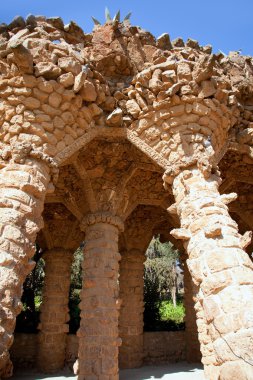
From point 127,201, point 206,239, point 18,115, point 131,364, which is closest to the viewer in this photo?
point 206,239

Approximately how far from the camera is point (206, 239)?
3.66m

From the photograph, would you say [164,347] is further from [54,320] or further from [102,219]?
[102,219]

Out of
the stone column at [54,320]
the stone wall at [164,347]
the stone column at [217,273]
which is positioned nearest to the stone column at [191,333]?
the stone wall at [164,347]

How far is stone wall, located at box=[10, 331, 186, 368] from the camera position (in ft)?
27.8

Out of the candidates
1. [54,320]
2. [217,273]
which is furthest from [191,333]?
[217,273]

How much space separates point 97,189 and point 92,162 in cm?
56

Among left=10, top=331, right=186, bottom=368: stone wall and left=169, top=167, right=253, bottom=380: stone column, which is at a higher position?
left=169, top=167, right=253, bottom=380: stone column

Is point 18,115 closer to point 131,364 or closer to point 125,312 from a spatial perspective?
point 125,312

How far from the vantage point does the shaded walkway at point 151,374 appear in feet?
22.5

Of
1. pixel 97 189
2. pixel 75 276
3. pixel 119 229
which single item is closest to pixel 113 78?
pixel 97 189

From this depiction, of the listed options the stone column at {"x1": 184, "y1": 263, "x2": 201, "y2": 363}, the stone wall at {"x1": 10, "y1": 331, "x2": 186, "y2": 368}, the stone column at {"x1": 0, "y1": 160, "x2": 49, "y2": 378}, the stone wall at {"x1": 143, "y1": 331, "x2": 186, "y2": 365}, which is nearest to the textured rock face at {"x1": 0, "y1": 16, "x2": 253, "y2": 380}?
the stone column at {"x1": 0, "y1": 160, "x2": 49, "y2": 378}

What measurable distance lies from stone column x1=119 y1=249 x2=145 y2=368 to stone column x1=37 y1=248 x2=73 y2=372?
142 cm

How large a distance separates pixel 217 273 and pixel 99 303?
2638 millimetres

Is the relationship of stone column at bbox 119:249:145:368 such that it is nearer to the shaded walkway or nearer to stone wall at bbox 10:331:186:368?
the shaded walkway
